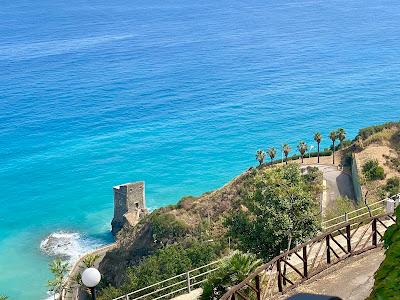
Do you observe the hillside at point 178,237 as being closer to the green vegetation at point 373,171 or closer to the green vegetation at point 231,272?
the green vegetation at point 373,171

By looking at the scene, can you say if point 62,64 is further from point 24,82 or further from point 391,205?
point 391,205

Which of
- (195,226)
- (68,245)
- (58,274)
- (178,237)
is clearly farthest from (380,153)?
(68,245)

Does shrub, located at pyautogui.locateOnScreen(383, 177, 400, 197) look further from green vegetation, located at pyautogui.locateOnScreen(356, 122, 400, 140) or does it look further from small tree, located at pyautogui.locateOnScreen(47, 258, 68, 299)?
small tree, located at pyautogui.locateOnScreen(47, 258, 68, 299)

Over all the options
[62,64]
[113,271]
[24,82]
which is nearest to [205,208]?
[113,271]

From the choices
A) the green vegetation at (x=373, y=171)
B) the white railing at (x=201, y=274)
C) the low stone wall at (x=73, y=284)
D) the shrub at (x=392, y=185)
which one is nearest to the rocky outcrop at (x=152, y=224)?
the low stone wall at (x=73, y=284)

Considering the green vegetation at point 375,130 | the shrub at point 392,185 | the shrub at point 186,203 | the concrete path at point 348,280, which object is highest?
the green vegetation at point 375,130

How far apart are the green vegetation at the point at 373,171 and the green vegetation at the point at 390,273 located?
38.7 m

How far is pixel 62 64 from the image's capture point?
125 m

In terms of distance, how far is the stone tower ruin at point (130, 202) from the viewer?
59.7 m

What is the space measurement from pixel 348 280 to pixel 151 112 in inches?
3239

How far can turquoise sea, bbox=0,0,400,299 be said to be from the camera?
232ft

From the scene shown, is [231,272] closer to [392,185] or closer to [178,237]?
[392,185]

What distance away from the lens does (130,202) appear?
198 feet

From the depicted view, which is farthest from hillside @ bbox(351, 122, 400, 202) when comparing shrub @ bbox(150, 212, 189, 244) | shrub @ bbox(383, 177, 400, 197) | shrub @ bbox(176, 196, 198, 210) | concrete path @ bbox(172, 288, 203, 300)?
concrete path @ bbox(172, 288, 203, 300)
